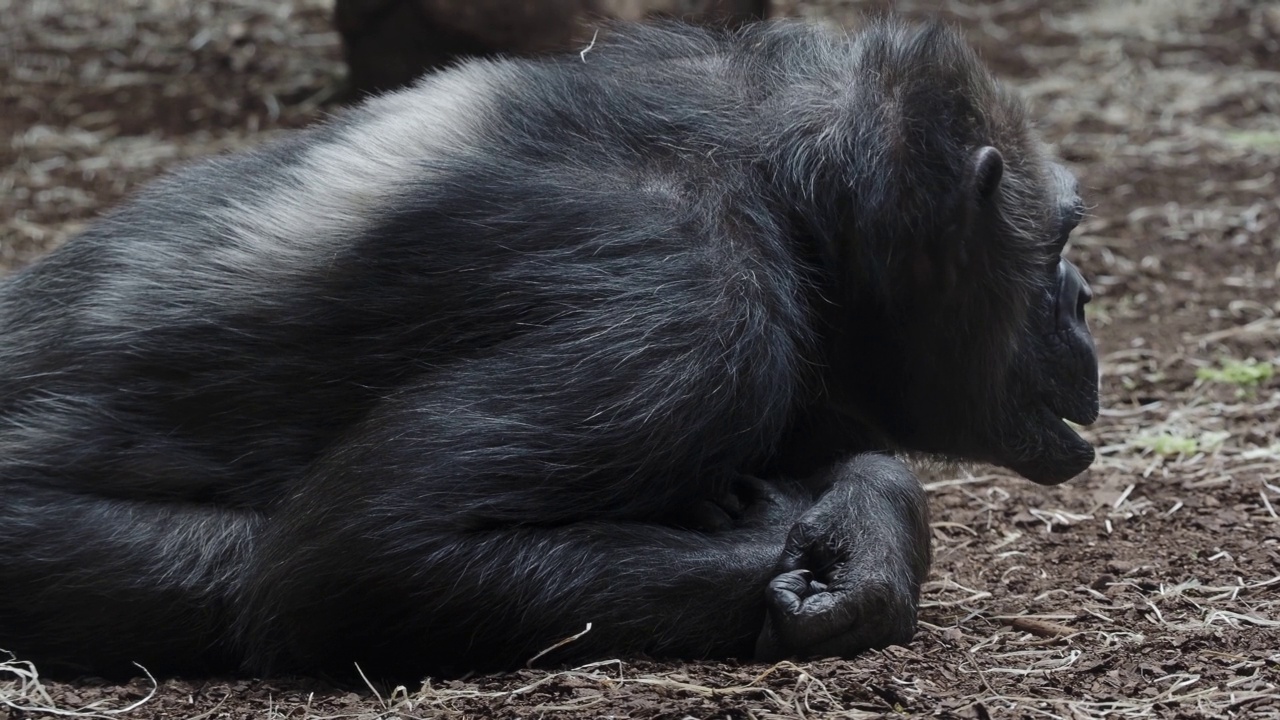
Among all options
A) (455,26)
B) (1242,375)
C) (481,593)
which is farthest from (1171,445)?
(455,26)

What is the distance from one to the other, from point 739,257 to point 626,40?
1.01 m

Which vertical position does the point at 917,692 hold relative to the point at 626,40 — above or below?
below

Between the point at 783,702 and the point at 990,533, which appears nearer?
Result: the point at 783,702

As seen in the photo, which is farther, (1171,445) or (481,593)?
(1171,445)

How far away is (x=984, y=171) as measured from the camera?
3742mm

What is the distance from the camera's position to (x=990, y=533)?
4.48m

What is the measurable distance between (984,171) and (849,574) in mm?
1184

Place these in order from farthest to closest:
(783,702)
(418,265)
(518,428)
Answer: (418,265) < (518,428) < (783,702)

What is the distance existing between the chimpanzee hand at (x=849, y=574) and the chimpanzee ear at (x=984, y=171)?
0.84 m

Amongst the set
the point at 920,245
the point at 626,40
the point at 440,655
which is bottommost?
the point at 440,655

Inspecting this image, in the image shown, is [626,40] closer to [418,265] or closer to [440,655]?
[418,265]

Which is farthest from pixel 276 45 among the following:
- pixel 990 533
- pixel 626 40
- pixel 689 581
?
pixel 689 581

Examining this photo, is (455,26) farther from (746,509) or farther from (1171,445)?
(746,509)

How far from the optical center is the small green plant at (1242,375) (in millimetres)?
5516
